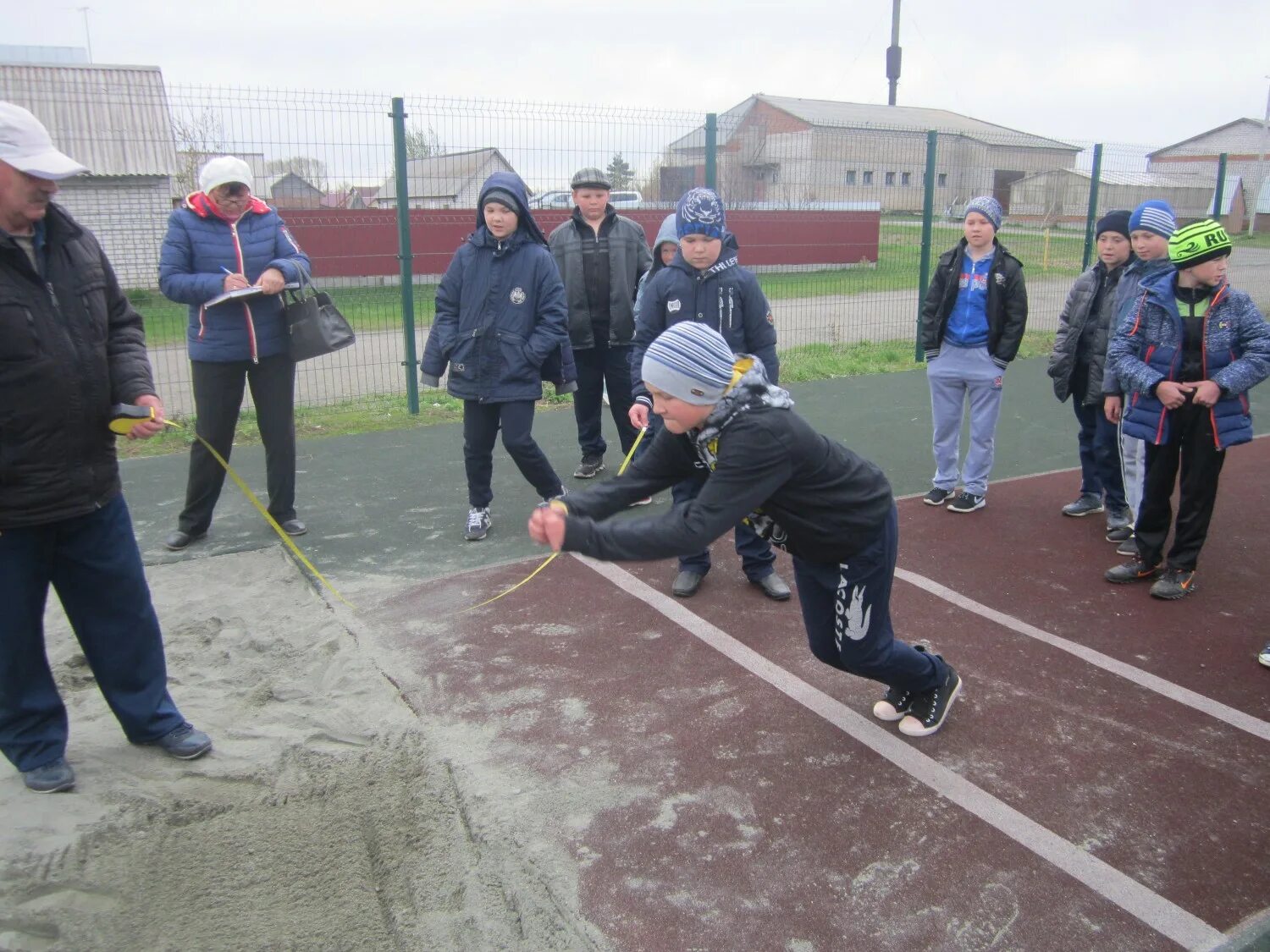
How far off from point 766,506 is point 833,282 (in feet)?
33.3

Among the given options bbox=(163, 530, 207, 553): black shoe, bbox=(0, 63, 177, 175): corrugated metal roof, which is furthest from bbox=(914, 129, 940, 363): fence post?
bbox=(163, 530, 207, 553): black shoe

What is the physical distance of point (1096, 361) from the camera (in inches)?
245

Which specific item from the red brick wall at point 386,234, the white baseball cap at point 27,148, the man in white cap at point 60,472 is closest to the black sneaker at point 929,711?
the man in white cap at point 60,472

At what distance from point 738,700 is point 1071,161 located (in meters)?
12.4

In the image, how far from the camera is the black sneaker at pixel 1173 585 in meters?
5.19

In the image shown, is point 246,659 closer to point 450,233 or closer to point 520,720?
point 520,720

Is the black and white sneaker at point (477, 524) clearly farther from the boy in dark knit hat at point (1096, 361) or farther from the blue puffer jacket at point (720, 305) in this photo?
the boy in dark knit hat at point (1096, 361)

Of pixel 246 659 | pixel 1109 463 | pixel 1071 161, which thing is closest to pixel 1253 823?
pixel 1109 463

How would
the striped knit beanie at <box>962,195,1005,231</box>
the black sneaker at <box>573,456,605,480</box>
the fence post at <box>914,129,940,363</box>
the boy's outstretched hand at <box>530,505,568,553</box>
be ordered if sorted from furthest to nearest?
the fence post at <box>914,129,940,363</box> → the black sneaker at <box>573,456,605,480</box> → the striped knit beanie at <box>962,195,1005,231</box> → the boy's outstretched hand at <box>530,505,568,553</box>

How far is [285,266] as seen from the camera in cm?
569

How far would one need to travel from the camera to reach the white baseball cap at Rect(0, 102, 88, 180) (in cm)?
303

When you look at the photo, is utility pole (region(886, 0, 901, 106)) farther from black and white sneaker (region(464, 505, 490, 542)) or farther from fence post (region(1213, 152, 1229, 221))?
black and white sneaker (region(464, 505, 490, 542))

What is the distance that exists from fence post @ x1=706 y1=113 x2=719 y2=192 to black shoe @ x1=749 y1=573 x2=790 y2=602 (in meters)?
6.45

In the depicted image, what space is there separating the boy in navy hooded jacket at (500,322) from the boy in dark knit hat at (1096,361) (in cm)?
330
